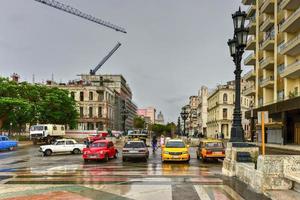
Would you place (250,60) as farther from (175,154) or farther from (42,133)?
(175,154)

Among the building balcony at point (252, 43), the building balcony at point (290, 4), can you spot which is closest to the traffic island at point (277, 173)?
the building balcony at point (290, 4)

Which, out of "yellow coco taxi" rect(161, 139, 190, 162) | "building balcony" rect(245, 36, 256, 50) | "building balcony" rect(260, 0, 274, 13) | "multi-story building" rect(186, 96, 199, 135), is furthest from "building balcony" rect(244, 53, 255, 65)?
"multi-story building" rect(186, 96, 199, 135)

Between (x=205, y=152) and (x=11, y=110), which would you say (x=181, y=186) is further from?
(x=11, y=110)


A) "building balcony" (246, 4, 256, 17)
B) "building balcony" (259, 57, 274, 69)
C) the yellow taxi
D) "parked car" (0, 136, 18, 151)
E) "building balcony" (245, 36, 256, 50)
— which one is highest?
"building balcony" (246, 4, 256, 17)

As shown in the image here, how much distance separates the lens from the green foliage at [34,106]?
59.6 m

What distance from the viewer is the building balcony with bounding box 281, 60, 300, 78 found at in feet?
121

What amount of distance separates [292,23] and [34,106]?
154ft

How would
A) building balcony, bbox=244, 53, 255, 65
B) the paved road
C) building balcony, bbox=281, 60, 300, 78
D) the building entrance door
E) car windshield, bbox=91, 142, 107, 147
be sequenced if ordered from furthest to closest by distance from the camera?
building balcony, bbox=244, 53, 255, 65, the building entrance door, building balcony, bbox=281, 60, 300, 78, car windshield, bbox=91, 142, 107, 147, the paved road

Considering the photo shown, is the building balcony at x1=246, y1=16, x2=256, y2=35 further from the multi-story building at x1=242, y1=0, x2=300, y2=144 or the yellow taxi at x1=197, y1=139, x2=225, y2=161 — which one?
the yellow taxi at x1=197, y1=139, x2=225, y2=161

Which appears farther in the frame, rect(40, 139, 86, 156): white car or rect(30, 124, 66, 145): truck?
rect(30, 124, 66, 145): truck

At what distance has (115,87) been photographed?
14712cm

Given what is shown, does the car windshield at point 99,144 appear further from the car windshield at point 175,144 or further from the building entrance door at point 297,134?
the building entrance door at point 297,134

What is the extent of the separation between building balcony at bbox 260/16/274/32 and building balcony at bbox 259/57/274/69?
4.43 meters

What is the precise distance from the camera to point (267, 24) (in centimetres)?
4947
